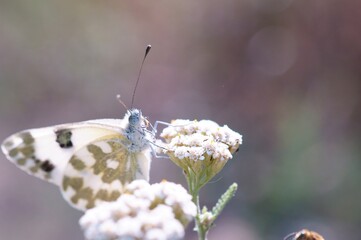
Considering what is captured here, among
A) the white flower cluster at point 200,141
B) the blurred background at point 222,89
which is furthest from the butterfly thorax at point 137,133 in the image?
the blurred background at point 222,89

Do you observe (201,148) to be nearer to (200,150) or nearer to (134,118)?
(200,150)

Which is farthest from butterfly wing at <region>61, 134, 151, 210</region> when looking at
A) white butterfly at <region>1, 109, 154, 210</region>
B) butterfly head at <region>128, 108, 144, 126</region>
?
butterfly head at <region>128, 108, 144, 126</region>

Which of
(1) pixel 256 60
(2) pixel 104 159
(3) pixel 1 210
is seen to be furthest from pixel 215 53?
(2) pixel 104 159

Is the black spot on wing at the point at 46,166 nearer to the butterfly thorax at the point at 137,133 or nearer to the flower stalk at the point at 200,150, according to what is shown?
the butterfly thorax at the point at 137,133

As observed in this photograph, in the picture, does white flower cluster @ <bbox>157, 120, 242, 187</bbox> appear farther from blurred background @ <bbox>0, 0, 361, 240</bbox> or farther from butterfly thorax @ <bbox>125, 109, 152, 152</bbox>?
blurred background @ <bbox>0, 0, 361, 240</bbox>

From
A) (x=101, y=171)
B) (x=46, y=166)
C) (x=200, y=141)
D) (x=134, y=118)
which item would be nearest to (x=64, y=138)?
(x=46, y=166)
